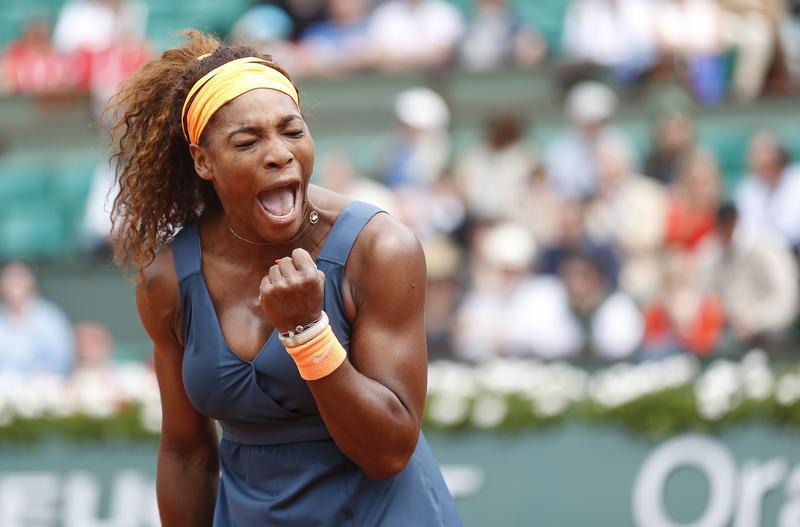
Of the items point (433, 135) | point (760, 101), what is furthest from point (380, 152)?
point (760, 101)

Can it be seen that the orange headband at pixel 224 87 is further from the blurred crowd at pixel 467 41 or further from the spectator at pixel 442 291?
the blurred crowd at pixel 467 41

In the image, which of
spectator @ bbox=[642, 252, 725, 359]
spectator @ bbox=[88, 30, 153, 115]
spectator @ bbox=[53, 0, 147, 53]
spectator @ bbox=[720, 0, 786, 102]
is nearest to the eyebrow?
spectator @ bbox=[642, 252, 725, 359]

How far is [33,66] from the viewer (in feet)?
36.9

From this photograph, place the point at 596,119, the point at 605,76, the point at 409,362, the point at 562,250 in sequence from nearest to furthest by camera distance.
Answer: the point at 409,362
the point at 562,250
the point at 596,119
the point at 605,76

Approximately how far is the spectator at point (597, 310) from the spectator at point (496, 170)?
83 centimetres

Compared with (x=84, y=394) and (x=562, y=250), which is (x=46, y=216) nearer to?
(x=84, y=394)

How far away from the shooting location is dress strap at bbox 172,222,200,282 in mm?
3031

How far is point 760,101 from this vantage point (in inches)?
378

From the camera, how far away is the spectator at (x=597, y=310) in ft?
25.5

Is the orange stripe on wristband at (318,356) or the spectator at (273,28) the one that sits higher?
the orange stripe on wristband at (318,356)

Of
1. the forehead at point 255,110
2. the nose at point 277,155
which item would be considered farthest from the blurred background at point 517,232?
the nose at point 277,155

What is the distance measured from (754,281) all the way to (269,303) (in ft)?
18.4

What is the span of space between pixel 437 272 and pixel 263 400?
571cm

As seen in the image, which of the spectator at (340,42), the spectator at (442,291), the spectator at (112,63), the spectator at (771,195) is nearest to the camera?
the spectator at (442,291)
